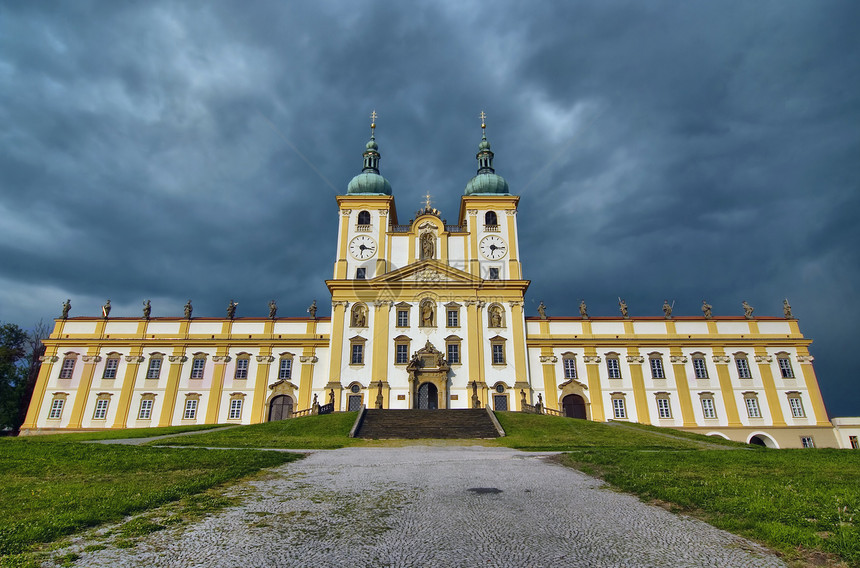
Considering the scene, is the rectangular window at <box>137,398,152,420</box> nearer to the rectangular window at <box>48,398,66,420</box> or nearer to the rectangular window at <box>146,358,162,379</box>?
the rectangular window at <box>146,358,162,379</box>

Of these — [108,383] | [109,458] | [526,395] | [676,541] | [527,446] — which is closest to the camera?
[676,541]

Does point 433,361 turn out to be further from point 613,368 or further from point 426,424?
point 613,368

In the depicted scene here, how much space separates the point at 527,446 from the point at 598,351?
23.2 m

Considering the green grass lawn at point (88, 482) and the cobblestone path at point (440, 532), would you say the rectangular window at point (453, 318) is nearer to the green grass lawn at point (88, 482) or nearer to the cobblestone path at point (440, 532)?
the green grass lawn at point (88, 482)

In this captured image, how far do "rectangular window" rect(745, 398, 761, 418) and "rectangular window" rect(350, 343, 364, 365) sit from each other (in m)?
31.2

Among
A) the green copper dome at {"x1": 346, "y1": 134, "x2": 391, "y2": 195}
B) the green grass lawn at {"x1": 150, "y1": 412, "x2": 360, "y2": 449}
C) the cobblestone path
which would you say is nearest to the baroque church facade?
the green copper dome at {"x1": 346, "y1": 134, "x2": 391, "y2": 195}

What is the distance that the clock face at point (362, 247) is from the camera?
42781 millimetres

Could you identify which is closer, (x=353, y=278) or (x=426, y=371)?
(x=426, y=371)

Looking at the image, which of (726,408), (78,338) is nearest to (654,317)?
(726,408)

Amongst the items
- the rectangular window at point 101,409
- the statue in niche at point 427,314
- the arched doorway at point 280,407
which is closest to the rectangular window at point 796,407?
the statue in niche at point 427,314

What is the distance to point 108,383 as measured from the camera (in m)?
40.3

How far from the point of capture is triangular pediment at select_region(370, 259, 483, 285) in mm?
40719

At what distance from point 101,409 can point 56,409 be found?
11.8 feet

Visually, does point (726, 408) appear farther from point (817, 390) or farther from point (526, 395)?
point (526, 395)
